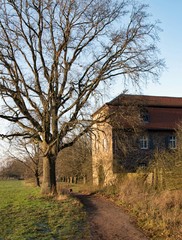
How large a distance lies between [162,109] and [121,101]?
50.5 feet

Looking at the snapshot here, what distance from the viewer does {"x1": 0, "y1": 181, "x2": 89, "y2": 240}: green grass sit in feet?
36.9

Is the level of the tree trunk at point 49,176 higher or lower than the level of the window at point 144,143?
lower

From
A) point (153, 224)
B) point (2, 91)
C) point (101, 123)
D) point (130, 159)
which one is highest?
point (2, 91)

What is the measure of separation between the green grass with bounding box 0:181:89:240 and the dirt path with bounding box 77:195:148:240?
1.33 feet

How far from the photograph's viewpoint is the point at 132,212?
50.9 ft

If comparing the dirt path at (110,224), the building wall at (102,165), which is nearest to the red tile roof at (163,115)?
the building wall at (102,165)

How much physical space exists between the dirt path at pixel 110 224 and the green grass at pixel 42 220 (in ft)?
1.33

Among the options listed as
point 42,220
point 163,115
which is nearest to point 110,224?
point 42,220

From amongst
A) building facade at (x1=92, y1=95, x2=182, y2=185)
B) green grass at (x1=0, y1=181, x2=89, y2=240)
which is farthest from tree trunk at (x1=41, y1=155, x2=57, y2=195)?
building facade at (x1=92, y1=95, x2=182, y2=185)

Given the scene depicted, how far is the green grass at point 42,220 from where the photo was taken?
11.2 metres

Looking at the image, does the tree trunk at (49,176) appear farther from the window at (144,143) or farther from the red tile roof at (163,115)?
the red tile roof at (163,115)

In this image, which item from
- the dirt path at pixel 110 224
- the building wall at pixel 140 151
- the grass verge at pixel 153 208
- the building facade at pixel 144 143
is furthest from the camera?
the building wall at pixel 140 151

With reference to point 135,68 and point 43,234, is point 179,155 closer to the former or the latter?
point 135,68

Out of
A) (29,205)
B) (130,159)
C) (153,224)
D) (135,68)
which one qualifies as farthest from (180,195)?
(130,159)
